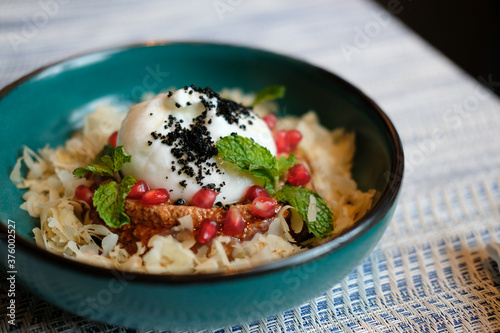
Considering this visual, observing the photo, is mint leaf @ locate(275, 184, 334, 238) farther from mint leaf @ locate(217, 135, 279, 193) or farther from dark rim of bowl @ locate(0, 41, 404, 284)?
dark rim of bowl @ locate(0, 41, 404, 284)

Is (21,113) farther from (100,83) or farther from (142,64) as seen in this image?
(142,64)

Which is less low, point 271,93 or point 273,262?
point 273,262

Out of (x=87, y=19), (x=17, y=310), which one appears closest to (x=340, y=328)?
(x=17, y=310)

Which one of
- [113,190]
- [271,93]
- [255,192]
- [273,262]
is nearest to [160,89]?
[271,93]

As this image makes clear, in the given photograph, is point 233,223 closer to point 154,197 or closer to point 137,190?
point 154,197

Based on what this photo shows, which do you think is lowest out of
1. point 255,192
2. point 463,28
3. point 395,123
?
point 463,28

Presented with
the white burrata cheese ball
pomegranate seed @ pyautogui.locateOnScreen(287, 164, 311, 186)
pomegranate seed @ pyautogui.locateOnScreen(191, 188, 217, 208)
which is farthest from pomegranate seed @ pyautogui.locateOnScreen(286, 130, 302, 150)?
pomegranate seed @ pyautogui.locateOnScreen(191, 188, 217, 208)
